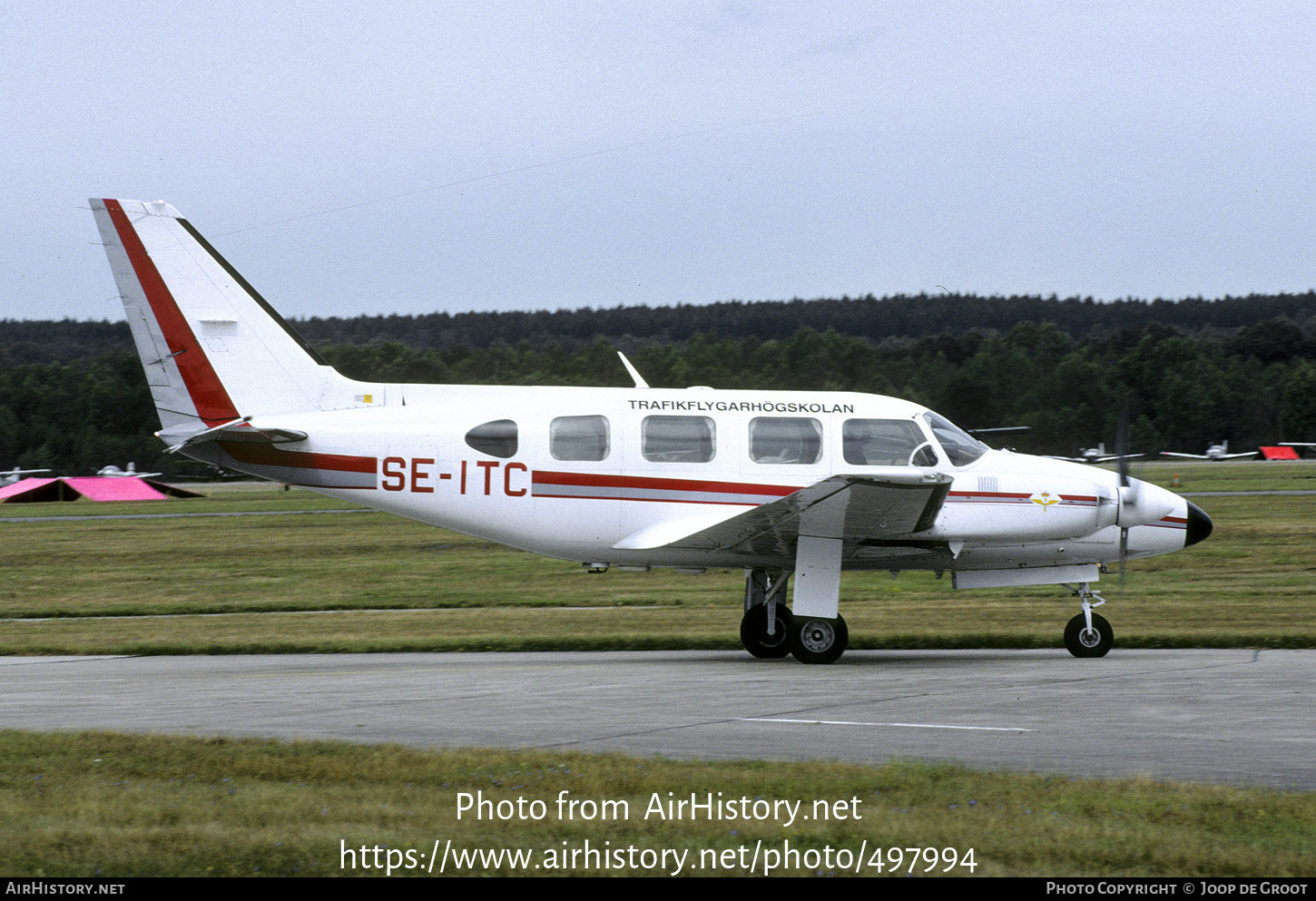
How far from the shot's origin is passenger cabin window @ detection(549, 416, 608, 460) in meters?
15.3

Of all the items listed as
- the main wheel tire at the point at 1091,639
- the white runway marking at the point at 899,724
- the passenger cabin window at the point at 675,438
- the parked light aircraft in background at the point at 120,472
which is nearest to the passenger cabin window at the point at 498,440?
the passenger cabin window at the point at 675,438

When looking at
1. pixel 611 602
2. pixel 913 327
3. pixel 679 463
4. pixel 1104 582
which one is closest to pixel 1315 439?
pixel 913 327

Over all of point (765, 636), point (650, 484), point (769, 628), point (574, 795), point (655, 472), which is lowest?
point (765, 636)

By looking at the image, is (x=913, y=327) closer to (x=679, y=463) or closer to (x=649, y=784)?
(x=679, y=463)

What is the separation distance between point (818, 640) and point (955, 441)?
120 inches

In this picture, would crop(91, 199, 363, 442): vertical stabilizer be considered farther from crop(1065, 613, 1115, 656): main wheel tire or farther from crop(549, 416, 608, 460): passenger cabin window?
crop(1065, 613, 1115, 656): main wheel tire

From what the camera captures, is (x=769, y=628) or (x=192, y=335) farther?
(x=192, y=335)

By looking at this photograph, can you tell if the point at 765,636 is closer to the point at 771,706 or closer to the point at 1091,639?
the point at 1091,639

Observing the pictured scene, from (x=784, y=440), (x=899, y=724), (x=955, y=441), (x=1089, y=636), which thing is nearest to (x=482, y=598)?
(x=784, y=440)

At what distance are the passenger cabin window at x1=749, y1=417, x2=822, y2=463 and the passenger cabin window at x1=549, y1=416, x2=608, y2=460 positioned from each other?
1.81 m

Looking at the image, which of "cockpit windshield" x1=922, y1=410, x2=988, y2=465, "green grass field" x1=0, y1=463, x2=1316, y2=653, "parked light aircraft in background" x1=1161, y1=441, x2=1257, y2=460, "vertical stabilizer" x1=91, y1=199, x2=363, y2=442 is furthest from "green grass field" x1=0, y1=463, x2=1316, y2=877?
"parked light aircraft in background" x1=1161, y1=441, x2=1257, y2=460

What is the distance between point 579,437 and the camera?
1529 centimetres

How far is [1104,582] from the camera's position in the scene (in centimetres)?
2502

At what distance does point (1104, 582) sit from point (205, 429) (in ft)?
57.5
